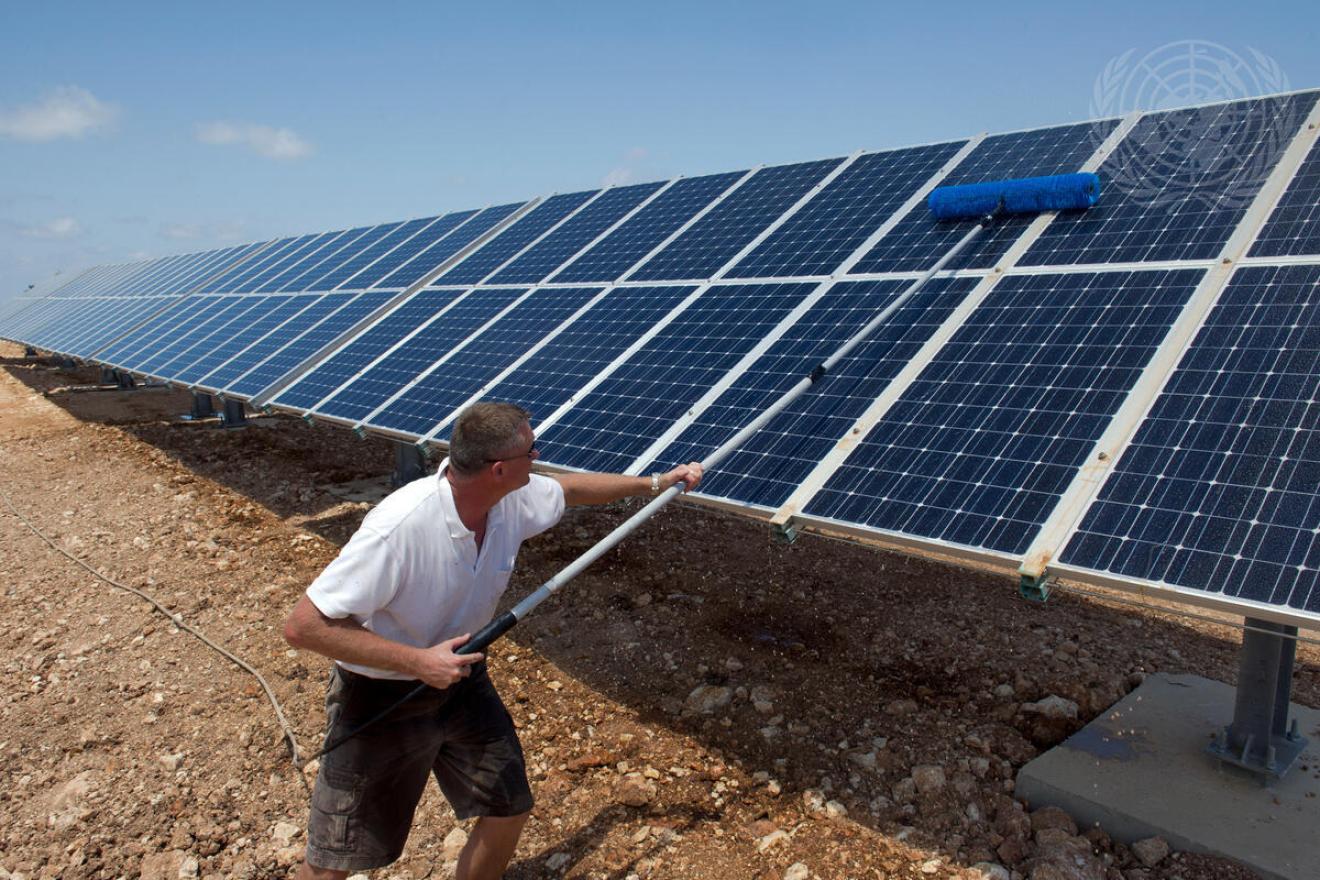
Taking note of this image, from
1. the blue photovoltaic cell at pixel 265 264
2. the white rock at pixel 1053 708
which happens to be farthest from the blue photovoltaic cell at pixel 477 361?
the blue photovoltaic cell at pixel 265 264

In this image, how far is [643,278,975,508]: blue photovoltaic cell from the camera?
6.48m

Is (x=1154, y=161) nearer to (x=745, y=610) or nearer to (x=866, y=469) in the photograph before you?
(x=866, y=469)

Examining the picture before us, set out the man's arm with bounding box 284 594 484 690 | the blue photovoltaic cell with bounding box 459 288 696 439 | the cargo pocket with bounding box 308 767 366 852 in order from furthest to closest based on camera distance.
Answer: the blue photovoltaic cell with bounding box 459 288 696 439
the cargo pocket with bounding box 308 767 366 852
the man's arm with bounding box 284 594 484 690

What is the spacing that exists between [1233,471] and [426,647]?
4.46m

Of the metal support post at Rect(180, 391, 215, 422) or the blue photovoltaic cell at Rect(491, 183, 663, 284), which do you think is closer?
the blue photovoltaic cell at Rect(491, 183, 663, 284)

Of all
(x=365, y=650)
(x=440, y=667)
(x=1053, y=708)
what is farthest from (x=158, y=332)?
(x=1053, y=708)

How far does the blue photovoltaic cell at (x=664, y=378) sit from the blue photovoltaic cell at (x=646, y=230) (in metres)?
2.39

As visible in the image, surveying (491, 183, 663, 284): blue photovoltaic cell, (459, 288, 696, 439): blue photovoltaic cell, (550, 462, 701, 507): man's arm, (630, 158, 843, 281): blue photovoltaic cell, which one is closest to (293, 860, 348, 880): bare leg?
(550, 462, 701, 507): man's arm

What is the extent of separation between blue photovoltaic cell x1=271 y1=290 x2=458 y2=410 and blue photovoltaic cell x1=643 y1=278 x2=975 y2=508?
21.3 ft

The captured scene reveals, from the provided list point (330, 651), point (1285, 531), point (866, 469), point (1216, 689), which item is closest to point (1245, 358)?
point (1285, 531)

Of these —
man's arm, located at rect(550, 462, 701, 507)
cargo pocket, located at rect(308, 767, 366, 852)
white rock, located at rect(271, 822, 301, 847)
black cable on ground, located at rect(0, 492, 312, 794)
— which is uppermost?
man's arm, located at rect(550, 462, 701, 507)

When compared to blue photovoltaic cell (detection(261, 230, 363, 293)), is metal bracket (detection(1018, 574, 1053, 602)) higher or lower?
lower

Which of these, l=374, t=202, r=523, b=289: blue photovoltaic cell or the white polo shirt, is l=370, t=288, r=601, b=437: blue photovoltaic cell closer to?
l=374, t=202, r=523, b=289: blue photovoltaic cell

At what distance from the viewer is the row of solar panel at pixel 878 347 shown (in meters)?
5.45
